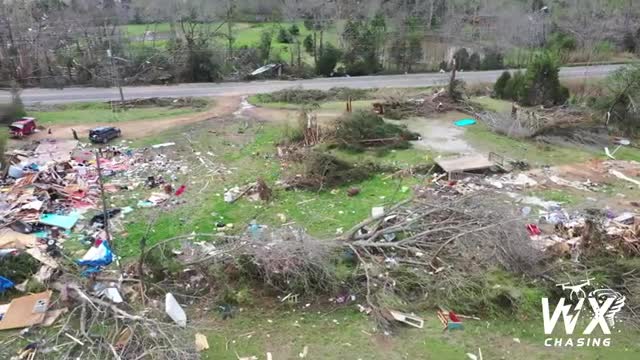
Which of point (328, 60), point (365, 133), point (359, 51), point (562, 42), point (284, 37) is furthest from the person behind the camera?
point (284, 37)

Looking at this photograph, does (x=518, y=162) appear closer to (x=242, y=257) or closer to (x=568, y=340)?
(x=568, y=340)

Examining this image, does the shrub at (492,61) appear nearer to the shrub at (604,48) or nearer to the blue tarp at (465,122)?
the shrub at (604,48)

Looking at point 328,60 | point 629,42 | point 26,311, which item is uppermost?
point 629,42

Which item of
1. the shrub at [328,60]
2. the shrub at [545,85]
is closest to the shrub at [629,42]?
the shrub at [545,85]

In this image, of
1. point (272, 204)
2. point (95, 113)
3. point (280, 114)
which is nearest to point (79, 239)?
point (272, 204)

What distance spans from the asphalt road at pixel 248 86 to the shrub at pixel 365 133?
9.64 m

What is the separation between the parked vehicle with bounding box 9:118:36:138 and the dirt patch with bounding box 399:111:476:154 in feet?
43.7

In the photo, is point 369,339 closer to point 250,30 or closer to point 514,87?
point 514,87

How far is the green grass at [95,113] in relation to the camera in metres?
18.9

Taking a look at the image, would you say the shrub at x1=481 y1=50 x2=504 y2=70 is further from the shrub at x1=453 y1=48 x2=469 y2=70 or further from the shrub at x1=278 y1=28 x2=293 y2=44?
the shrub at x1=278 y1=28 x2=293 y2=44

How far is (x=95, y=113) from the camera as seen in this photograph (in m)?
20.1

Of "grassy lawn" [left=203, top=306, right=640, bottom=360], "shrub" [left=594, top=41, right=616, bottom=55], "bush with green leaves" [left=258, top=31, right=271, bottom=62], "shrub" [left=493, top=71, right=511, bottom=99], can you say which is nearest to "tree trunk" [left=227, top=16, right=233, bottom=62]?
"bush with green leaves" [left=258, top=31, right=271, bottom=62]

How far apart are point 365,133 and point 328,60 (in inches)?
524

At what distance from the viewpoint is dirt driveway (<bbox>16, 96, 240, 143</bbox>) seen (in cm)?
1683
